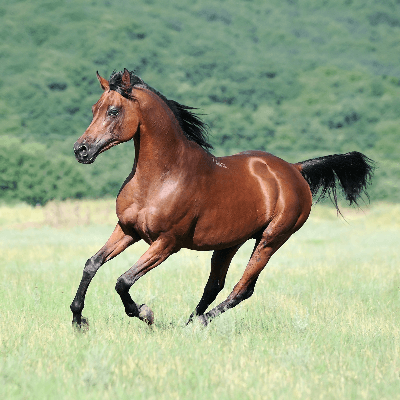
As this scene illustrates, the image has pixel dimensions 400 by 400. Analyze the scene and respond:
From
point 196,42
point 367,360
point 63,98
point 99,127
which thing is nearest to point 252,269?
point 367,360

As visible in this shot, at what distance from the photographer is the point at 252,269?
21.8 ft

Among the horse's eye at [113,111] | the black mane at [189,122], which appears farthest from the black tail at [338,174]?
the horse's eye at [113,111]

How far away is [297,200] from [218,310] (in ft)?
5.04

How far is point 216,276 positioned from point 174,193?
1.64 meters

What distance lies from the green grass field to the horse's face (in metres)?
1.60

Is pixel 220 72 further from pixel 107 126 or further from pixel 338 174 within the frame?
pixel 107 126

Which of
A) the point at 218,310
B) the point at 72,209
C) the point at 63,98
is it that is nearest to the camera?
the point at 218,310

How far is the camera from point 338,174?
25.5 ft

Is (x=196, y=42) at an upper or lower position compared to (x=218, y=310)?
upper

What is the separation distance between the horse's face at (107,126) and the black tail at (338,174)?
295 centimetres

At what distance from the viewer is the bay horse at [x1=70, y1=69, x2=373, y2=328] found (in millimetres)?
5242

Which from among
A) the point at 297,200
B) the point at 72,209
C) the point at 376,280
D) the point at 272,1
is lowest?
the point at 72,209

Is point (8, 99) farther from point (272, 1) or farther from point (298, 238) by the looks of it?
point (272, 1)

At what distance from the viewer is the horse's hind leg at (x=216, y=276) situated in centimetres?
673
